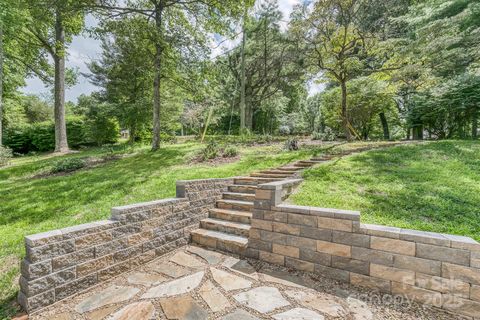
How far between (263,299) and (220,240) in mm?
1220

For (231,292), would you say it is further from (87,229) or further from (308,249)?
(87,229)

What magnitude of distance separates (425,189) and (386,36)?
930cm

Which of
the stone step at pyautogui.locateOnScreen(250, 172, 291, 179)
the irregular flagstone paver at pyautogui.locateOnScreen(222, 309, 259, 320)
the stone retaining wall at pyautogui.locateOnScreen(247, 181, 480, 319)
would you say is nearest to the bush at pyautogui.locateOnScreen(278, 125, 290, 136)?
the stone step at pyautogui.locateOnScreen(250, 172, 291, 179)

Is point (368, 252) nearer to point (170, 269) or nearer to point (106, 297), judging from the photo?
point (170, 269)

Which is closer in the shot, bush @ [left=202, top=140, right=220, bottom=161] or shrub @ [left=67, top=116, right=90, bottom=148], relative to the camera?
bush @ [left=202, top=140, right=220, bottom=161]

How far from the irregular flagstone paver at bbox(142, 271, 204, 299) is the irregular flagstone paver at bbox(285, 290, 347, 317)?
965 millimetres

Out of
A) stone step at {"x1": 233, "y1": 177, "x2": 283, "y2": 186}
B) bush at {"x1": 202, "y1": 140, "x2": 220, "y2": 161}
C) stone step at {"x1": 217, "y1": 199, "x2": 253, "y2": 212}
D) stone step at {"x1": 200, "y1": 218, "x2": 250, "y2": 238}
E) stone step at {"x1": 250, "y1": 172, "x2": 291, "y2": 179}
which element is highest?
bush at {"x1": 202, "y1": 140, "x2": 220, "y2": 161}

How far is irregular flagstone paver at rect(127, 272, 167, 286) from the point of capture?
256 centimetres

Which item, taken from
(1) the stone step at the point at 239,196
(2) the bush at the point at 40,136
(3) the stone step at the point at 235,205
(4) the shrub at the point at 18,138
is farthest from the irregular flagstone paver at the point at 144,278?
(4) the shrub at the point at 18,138

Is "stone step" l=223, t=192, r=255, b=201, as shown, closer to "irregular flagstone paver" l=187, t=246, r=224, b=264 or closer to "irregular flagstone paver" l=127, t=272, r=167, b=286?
"irregular flagstone paver" l=187, t=246, r=224, b=264

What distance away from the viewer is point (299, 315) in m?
2.01

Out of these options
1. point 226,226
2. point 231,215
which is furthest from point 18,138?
point 226,226

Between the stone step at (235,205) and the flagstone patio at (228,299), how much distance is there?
1.14 metres

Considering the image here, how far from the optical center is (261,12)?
15.2 meters
